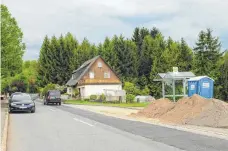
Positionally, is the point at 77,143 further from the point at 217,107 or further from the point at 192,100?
the point at 192,100

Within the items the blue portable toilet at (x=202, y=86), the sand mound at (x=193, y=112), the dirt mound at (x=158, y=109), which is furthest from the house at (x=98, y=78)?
the sand mound at (x=193, y=112)

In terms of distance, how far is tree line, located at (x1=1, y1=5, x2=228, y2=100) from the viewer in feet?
232

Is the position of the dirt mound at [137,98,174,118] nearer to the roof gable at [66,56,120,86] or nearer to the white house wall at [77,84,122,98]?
the white house wall at [77,84,122,98]

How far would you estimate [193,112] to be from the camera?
21.0 m

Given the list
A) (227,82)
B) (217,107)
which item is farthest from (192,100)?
(227,82)

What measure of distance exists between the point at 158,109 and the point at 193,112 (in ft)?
16.4

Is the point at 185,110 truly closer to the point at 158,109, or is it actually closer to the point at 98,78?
the point at 158,109

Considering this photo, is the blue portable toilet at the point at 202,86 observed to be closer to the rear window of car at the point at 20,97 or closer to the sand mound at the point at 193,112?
the sand mound at the point at 193,112

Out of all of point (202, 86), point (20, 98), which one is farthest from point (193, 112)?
point (20, 98)

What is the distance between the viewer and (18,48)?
5147 centimetres

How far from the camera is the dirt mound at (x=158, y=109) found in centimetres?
2497

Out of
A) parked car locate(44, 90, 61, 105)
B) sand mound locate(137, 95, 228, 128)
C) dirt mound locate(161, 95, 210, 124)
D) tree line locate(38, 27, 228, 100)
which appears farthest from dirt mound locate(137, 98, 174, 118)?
tree line locate(38, 27, 228, 100)

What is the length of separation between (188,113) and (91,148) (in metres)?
10.6

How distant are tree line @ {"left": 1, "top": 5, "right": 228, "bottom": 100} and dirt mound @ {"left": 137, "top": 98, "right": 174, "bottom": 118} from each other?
4291cm
